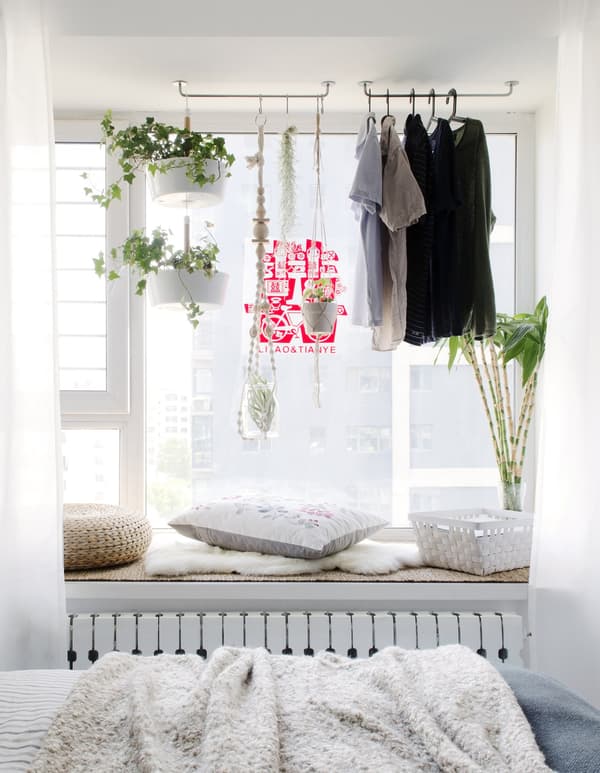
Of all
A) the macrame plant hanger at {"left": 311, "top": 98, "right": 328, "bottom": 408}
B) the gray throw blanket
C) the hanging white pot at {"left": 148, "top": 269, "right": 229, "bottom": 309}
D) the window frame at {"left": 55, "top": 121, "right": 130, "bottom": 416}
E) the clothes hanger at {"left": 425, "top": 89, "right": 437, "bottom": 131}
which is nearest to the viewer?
the gray throw blanket

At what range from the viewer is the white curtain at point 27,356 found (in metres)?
2.23

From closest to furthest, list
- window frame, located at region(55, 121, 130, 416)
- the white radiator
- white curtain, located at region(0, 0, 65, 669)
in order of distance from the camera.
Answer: white curtain, located at region(0, 0, 65, 669), the white radiator, window frame, located at region(55, 121, 130, 416)

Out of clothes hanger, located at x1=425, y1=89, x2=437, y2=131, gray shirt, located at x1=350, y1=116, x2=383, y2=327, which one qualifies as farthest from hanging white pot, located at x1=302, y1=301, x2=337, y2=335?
clothes hanger, located at x1=425, y1=89, x2=437, y2=131

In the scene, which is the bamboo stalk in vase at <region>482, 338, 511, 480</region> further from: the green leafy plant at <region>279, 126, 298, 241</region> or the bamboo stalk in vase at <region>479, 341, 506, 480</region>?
the green leafy plant at <region>279, 126, 298, 241</region>

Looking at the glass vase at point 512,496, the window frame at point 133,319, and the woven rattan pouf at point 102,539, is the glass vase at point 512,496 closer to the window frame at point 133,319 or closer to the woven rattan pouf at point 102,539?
the window frame at point 133,319

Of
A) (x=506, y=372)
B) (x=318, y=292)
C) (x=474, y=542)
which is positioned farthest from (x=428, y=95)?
(x=474, y=542)

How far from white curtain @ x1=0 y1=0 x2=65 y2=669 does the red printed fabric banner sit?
1.01m

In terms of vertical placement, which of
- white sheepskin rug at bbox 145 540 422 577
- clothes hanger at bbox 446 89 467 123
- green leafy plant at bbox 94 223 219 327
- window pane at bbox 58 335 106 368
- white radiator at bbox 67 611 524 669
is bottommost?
white radiator at bbox 67 611 524 669

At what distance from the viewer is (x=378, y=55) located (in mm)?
2562

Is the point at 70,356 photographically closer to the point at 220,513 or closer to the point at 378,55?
the point at 220,513

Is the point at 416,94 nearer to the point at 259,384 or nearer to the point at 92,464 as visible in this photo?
the point at 259,384

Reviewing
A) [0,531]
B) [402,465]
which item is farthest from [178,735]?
[402,465]

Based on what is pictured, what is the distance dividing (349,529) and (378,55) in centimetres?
156

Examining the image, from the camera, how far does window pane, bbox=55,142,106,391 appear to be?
311 centimetres
